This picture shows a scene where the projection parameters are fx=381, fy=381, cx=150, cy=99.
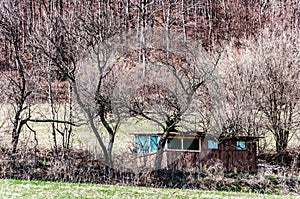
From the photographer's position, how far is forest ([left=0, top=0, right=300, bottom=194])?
26.2ft

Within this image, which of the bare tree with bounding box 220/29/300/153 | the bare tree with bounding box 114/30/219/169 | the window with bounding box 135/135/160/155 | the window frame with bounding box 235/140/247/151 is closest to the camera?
the window with bounding box 135/135/160/155

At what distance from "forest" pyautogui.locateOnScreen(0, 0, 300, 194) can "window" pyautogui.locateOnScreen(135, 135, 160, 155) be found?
0.19m

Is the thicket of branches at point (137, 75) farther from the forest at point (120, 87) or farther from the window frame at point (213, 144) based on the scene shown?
the window frame at point (213, 144)

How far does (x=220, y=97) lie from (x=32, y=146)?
4626 millimetres

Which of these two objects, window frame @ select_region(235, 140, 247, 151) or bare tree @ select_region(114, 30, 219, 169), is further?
window frame @ select_region(235, 140, 247, 151)

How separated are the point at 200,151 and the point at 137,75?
241cm

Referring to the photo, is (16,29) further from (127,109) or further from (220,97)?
(220,97)

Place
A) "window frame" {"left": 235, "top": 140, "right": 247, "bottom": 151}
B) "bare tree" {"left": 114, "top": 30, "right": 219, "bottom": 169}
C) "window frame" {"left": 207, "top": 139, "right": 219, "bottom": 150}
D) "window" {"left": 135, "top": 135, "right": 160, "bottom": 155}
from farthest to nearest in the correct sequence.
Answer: "window frame" {"left": 235, "top": 140, "right": 247, "bottom": 151} → "window frame" {"left": 207, "top": 139, "right": 219, "bottom": 150} → "bare tree" {"left": 114, "top": 30, "right": 219, "bottom": 169} → "window" {"left": 135, "top": 135, "right": 160, "bottom": 155}

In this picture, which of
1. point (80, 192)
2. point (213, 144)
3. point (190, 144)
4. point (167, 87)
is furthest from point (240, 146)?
point (80, 192)

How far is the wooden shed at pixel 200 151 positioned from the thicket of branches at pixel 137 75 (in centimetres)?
A: 25

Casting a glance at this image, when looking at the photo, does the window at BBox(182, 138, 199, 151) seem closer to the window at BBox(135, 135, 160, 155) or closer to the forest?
the forest

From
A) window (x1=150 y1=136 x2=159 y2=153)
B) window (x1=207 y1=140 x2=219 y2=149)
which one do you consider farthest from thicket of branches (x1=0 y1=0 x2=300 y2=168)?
window (x1=207 y1=140 x2=219 y2=149)

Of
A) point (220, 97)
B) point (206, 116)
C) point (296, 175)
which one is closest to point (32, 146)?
point (206, 116)

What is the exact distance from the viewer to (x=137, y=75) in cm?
923
